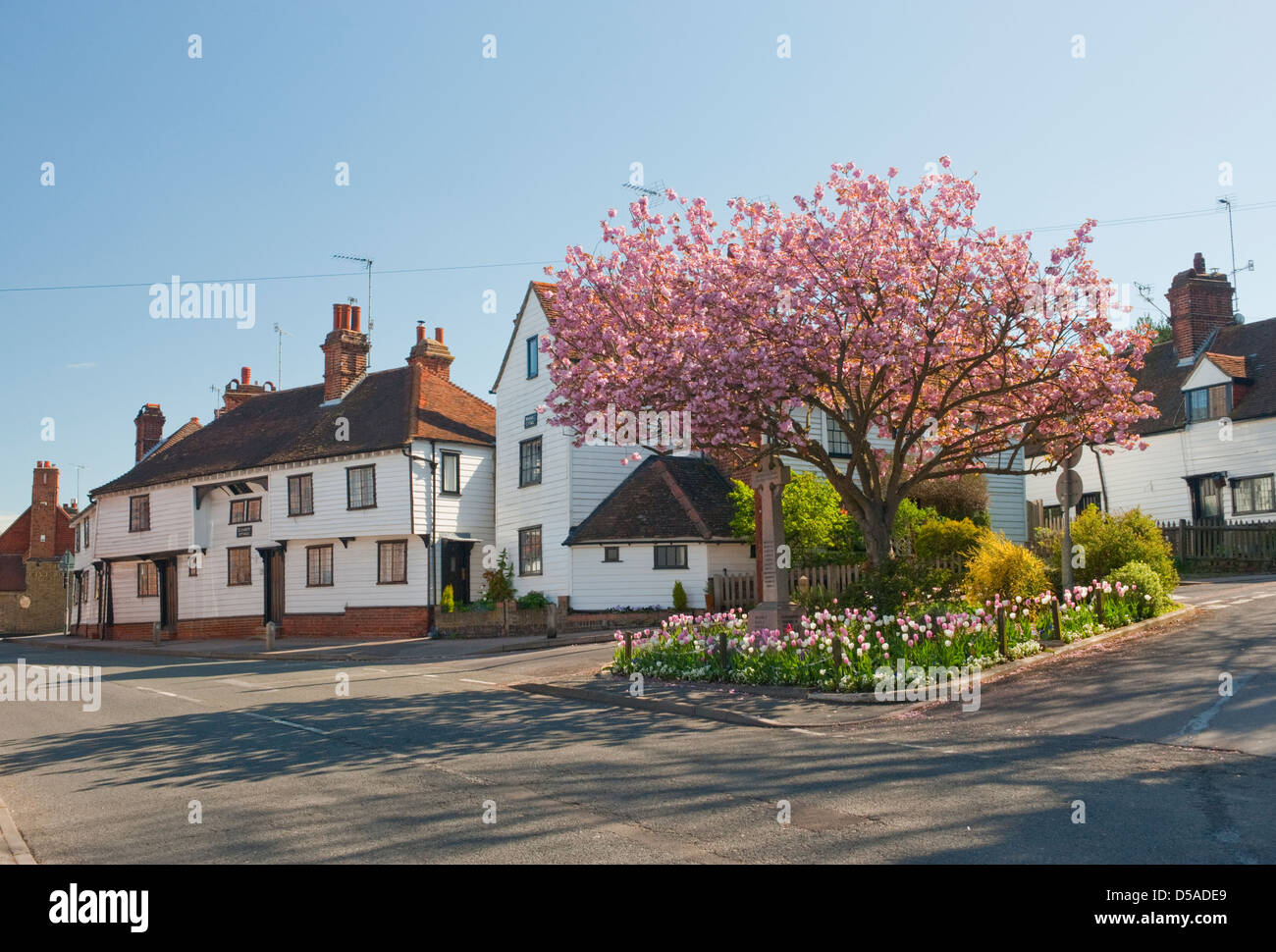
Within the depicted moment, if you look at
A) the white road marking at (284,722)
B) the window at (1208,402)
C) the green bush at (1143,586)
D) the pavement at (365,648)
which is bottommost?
the pavement at (365,648)

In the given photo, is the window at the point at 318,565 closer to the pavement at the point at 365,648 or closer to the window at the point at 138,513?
the pavement at the point at 365,648

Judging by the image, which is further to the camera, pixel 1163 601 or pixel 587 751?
A: pixel 1163 601

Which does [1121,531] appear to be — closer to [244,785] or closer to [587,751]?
[587,751]

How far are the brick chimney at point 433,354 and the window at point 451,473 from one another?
5153 millimetres

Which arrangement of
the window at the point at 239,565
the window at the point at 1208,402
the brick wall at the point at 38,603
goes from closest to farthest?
the window at the point at 1208,402 < the window at the point at 239,565 < the brick wall at the point at 38,603

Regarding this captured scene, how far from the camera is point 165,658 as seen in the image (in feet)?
104

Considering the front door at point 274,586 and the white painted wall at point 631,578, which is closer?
the white painted wall at point 631,578

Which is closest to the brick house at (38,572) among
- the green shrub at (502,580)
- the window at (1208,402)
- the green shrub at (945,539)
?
the green shrub at (502,580)

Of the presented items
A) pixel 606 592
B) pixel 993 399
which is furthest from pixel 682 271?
pixel 606 592

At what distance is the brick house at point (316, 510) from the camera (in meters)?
36.3

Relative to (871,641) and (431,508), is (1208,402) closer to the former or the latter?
(431,508)

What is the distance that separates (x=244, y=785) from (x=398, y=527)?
2582 cm

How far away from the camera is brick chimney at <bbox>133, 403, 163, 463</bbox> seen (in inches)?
2136

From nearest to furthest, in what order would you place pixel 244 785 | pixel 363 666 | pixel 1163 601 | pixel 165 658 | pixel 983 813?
pixel 983 813 → pixel 244 785 → pixel 1163 601 → pixel 363 666 → pixel 165 658
